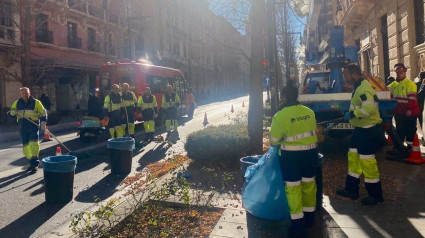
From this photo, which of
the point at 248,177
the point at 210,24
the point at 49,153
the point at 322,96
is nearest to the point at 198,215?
the point at 248,177

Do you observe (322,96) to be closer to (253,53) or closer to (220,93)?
(253,53)

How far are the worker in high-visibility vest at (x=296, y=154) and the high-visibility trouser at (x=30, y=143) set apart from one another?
5.71 metres

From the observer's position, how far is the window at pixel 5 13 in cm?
2106

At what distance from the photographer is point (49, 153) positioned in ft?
31.1

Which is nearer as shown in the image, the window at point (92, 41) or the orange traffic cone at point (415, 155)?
the orange traffic cone at point (415, 155)

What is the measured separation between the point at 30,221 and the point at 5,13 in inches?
826

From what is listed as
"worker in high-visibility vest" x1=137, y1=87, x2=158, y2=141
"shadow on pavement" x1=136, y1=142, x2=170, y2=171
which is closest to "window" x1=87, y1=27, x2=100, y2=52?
"worker in high-visibility vest" x1=137, y1=87, x2=158, y2=141

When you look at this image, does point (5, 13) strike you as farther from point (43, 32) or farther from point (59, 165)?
point (59, 165)

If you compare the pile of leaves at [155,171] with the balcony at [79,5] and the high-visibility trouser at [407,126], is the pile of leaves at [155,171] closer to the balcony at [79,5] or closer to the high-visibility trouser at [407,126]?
the high-visibility trouser at [407,126]

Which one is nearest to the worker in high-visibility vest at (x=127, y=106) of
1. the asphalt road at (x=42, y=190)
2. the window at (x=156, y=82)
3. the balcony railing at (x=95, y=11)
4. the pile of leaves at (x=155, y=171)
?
the asphalt road at (x=42, y=190)

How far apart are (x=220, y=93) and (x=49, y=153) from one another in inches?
2335

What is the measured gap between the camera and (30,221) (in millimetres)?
4602

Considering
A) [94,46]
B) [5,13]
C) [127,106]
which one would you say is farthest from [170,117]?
[94,46]

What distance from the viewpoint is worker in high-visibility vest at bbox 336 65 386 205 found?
15.3 ft
